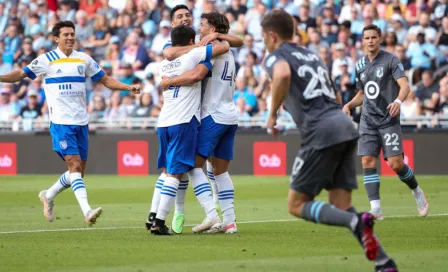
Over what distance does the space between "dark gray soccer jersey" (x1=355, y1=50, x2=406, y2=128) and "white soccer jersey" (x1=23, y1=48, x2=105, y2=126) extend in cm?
363

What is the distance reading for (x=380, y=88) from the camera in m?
13.3

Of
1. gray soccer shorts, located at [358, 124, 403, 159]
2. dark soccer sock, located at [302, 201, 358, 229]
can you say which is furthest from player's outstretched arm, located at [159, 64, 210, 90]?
dark soccer sock, located at [302, 201, 358, 229]

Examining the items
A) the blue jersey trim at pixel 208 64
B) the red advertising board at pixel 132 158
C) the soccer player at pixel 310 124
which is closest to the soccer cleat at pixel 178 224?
the blue jersey trim at pixel 208 64

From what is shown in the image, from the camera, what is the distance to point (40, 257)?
31.0 feet

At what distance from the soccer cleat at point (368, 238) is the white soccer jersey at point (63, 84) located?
235 inches

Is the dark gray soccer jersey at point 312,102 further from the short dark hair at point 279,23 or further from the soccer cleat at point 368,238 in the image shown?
the soccer cleat at point 368,238

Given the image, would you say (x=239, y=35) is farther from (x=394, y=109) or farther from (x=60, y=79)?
(x=394, y=109)

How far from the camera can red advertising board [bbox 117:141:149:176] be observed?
24.6 m

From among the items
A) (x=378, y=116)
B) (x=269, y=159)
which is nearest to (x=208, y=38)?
(x=378, y=116)

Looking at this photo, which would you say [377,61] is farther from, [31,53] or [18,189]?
[31,53]

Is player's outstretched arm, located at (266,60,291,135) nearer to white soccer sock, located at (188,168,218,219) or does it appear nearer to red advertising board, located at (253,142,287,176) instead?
white soccer sock, located at (188,168,218,219)

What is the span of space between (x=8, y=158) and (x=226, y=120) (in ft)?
49.2

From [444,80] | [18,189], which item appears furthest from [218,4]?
[18,189]

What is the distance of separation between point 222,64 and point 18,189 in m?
9.66
